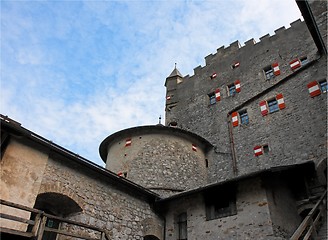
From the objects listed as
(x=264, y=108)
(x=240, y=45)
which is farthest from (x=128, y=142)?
(x=240, y=45)

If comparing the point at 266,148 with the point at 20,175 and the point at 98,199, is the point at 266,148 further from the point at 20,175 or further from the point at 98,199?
the point at 20,175

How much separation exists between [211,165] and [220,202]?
6068 mm

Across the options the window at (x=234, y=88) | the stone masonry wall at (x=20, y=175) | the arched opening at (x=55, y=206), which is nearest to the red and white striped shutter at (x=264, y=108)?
the window at (x=234, y=88)

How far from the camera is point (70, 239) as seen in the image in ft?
30.8

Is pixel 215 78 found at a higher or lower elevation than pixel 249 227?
higher

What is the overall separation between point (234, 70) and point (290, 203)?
36.5 ft

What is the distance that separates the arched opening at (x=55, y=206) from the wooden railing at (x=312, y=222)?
625 centimetres

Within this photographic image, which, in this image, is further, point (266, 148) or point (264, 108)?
point (264, 108)

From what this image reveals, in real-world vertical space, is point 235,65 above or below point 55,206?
above

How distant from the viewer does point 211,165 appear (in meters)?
16.7

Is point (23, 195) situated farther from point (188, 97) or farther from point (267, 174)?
point (188, 97)

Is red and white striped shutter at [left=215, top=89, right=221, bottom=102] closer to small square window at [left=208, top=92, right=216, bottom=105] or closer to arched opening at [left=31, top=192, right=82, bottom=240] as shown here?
small square window at [left=208, top=92, right=216, bottom=105]

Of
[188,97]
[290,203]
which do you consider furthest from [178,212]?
[188,97]

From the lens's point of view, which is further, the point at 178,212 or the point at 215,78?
the point at 215,78
